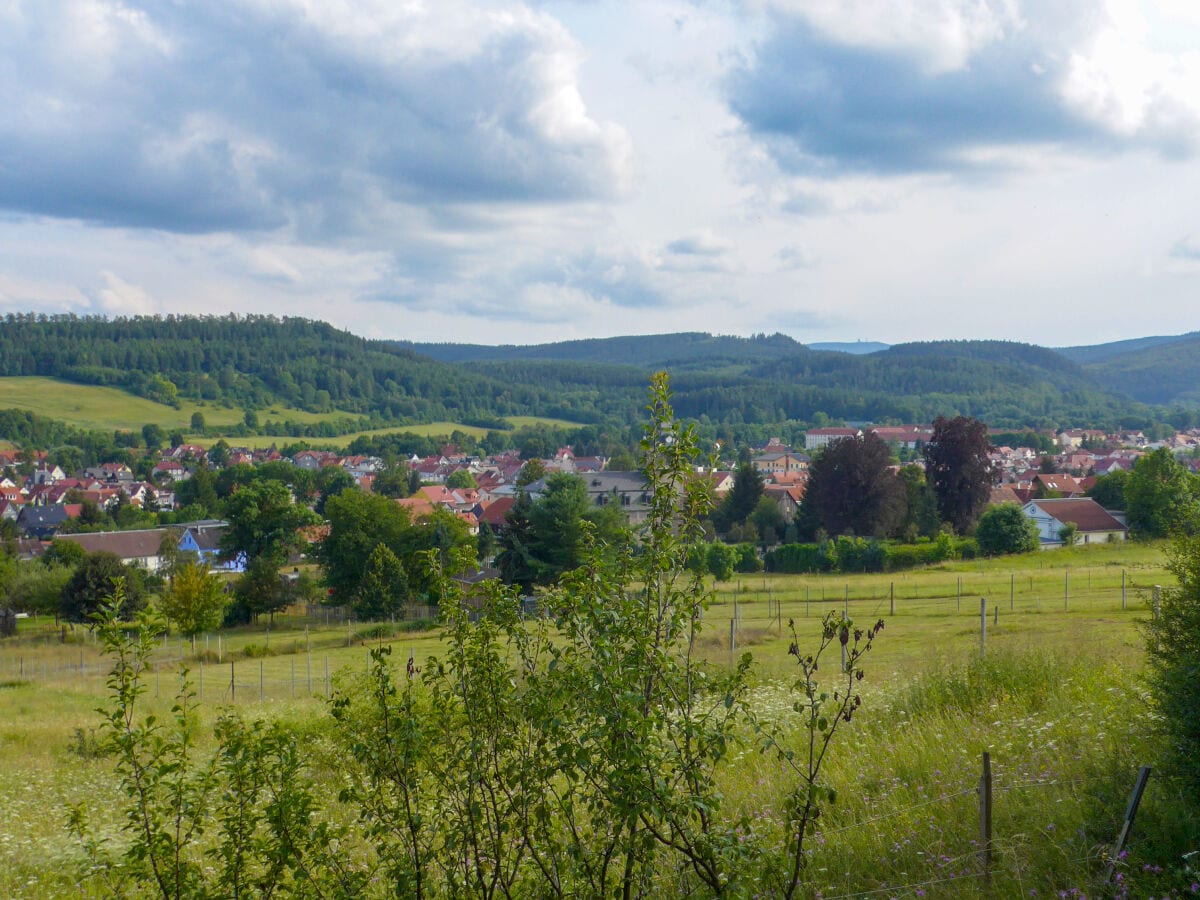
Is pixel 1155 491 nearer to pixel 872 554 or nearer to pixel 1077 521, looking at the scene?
pixel 1077 521

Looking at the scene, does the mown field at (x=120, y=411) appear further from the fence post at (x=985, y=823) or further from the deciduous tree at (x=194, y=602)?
→ the fence post at (x=985, y=823)

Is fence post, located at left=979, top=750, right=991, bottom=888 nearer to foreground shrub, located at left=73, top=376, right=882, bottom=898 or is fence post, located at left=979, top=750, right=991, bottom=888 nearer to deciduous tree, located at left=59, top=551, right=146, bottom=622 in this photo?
foreground shrub, located at left=73, top=376, right=882, bottom=898

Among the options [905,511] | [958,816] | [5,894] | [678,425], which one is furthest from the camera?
[905,511]

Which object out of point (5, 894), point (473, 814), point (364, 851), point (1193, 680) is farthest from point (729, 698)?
point (5, 894)

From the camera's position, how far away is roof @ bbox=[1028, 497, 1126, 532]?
179ft

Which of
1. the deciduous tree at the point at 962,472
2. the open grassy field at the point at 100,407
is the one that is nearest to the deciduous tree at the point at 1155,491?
the deciduous tree at the point at 962,472

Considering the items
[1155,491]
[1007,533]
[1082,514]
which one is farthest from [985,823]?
[1082,514]

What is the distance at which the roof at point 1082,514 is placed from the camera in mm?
54656

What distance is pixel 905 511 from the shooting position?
174ft

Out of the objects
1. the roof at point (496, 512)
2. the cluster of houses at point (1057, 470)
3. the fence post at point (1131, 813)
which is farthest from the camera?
the roof at point (496, 512)

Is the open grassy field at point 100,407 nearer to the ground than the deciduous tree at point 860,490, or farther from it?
farther from it

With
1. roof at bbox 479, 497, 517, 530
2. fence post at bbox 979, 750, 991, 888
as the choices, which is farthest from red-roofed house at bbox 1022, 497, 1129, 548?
fence post at bbox 979, 750, 991, 888

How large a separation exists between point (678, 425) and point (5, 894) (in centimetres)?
680

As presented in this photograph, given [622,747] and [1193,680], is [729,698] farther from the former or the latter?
[1193,680]
